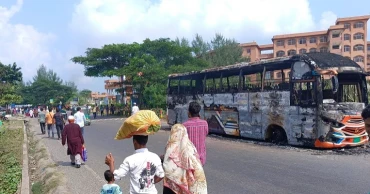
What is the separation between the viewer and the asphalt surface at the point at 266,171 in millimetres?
7051

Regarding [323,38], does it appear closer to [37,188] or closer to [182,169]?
[37,188]

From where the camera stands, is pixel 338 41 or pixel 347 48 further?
pixel 347 48

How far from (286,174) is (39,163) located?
758cm

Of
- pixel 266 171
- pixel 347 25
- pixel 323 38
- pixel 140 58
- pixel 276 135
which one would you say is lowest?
pixel 266 171

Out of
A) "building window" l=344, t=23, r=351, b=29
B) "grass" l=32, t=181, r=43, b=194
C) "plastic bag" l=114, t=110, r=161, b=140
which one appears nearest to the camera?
"plastic bag" l=114, t=110, r=161, b=140

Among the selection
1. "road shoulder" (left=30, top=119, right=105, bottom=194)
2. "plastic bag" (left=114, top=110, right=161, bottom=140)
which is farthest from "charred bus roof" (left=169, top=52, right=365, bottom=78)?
"plastic bag" (left=114, top=110, right=161, bottom=140)

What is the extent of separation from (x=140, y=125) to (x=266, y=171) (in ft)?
19.0

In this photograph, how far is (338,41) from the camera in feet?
193

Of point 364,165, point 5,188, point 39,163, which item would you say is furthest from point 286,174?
point 39,163

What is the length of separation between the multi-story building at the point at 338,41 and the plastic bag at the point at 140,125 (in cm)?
5899

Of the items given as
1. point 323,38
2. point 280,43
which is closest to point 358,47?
point 323,38

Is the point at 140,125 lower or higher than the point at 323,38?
lower

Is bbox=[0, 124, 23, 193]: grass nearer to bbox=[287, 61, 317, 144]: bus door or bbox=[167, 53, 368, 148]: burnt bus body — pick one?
bbox=[167, 53, 368, 148]: burnt bus body

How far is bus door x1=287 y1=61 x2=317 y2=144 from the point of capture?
11.6m
